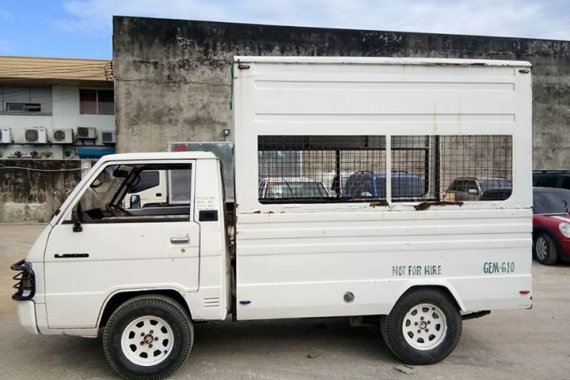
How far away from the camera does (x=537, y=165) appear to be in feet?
74.1

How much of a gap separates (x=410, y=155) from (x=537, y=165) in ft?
65.9

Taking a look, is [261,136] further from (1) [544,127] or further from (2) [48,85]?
(2) [48,85]

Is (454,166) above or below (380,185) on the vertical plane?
above

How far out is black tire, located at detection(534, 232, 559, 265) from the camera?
10062 mm

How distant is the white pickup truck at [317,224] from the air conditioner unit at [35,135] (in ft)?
A: 72.4

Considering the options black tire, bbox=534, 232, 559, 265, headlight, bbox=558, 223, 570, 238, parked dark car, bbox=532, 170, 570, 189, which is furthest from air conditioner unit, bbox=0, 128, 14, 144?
headlight, bbox=558, 223, 570, 238

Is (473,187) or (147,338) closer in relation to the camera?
(147,338)

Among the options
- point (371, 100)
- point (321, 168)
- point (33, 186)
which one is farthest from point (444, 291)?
point (33, 186)

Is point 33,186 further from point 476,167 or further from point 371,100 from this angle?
point 476,167

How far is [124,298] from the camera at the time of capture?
Result: 4.64 meters

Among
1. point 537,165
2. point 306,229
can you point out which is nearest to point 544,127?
point 537,165

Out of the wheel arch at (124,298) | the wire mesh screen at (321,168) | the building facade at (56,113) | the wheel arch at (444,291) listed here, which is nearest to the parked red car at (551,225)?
the wheel arch at (444,291)

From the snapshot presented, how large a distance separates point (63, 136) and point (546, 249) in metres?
21.7

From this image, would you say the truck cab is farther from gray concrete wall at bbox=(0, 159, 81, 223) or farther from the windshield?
gray concrete wall at bbox=(0, 159, 81, 223)
